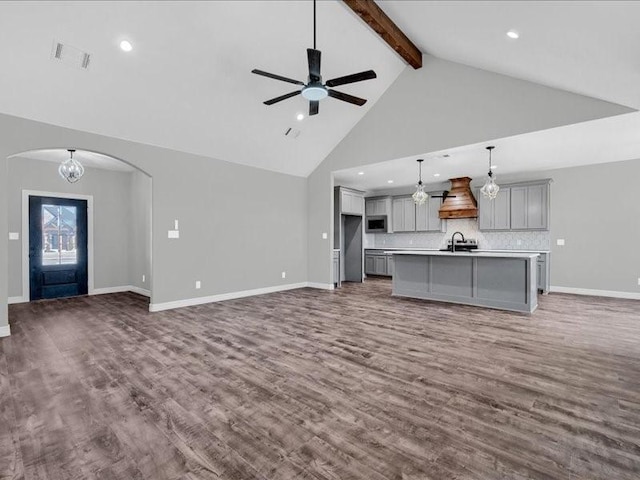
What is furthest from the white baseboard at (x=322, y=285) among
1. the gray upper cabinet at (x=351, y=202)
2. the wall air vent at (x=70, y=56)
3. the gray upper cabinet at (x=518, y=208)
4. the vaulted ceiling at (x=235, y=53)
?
Answer: the wall air vent at (x=70, y=56)

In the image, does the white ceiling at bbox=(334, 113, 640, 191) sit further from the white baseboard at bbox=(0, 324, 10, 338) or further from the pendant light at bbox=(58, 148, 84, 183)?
the white baseboard at bbox=(0, 324, 10, 338)

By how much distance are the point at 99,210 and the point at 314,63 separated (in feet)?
21.2

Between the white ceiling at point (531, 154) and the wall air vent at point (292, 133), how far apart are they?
1.45 metres

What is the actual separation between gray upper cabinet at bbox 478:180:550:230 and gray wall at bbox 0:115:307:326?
4563 mm

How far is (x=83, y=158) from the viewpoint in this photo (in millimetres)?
6336

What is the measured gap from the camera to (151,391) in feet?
8.21

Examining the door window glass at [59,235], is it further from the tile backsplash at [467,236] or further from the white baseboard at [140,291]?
the tile backsplash at [467,236]

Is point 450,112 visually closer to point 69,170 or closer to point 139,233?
point 69,170

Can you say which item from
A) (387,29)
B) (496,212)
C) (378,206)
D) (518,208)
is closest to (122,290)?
(378,206)

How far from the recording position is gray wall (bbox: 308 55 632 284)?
4.36 m

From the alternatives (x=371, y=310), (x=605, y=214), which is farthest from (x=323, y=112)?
(x=605, y=214)

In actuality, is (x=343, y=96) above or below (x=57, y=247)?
above

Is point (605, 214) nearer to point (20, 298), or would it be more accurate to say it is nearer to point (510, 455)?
point (510, 455)

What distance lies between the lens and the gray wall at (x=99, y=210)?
6.05m
